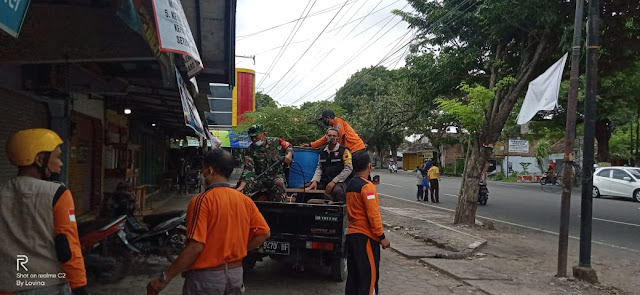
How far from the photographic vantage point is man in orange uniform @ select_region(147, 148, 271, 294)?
106 inches

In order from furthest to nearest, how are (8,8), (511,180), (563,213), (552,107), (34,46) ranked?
(511,180)
(552,107)
(563,213)
(34,46)
(8,8)

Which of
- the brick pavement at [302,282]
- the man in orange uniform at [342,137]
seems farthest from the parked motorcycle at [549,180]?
the man in orange uniform at [342,137]

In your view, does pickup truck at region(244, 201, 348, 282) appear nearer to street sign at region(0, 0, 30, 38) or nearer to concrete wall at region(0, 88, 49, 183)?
concrete wall at region(0, 88, 49, 183)

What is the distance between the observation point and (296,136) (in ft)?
54.0

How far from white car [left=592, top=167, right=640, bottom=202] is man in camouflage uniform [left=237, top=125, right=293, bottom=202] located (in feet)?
58.7

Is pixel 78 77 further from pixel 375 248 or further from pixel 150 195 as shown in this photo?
pixel 150 195

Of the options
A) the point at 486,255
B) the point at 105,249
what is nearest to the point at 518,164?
the point at 486,255

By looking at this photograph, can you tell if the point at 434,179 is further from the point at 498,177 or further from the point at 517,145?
the point at 498,177

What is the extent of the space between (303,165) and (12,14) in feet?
16.9

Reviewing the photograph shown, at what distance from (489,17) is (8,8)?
1015cm

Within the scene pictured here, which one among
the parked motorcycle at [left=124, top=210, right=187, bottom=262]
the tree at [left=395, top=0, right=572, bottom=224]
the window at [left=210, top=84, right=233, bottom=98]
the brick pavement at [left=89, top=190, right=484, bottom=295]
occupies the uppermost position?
the window at [left=210, top=84, right=233, bottom=98]

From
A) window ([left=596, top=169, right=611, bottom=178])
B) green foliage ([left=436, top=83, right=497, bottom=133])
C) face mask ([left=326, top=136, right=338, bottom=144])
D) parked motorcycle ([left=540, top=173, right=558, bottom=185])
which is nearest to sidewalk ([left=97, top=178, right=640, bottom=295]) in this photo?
face mask ([left=326, top=136, right=338, bottom=144])

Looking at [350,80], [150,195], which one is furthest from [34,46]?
[350,80]

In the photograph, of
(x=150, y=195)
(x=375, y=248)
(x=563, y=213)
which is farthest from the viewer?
(x=150, y=195)
